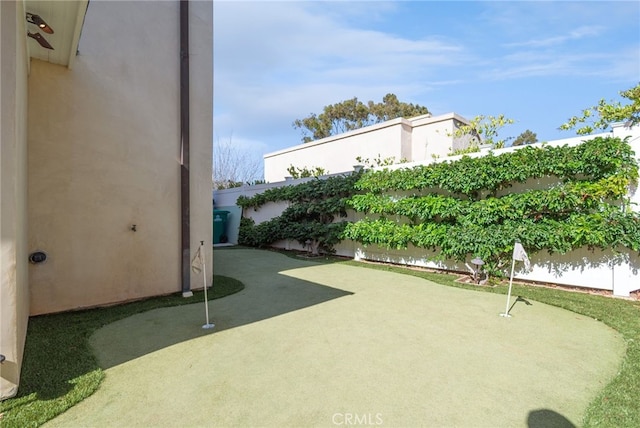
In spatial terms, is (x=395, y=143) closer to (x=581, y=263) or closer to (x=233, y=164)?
(x=581, y=263)

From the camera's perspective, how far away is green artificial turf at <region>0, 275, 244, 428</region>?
7.75ft

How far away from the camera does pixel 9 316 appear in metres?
2.53

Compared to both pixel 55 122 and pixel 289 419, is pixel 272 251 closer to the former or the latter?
pixel 55 122

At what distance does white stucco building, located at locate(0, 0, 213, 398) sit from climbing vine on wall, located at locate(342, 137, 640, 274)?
16.6ft

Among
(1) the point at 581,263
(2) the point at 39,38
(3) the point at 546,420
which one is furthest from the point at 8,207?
(1) the point at 581,263

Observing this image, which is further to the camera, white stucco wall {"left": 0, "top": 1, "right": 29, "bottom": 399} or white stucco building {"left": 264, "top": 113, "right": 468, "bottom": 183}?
white stucco building {"left": 264, "top": 113, "right": 468, "bottom": 183}

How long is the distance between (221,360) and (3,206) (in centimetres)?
231

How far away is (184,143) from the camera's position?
19.3ft

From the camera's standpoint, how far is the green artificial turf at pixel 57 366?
236 cm

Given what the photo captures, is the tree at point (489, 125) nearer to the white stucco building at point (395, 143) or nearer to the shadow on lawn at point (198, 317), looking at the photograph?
the white stucco building at point (395, 143)

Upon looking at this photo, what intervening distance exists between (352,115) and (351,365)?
25.2m

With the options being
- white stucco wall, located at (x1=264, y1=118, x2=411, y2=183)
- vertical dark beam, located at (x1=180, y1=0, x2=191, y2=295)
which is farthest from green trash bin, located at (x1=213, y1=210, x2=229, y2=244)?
vertical dark beam, located at (x1=180, y1=0, x2=191, y2=295)

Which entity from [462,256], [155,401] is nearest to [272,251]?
[462,256]

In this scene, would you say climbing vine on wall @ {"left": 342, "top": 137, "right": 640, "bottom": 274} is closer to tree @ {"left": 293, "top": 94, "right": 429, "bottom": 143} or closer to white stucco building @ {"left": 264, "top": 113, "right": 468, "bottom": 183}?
white stucco building @ {"left": 264, "top": 113, "right": 468, "bottom": 183}
